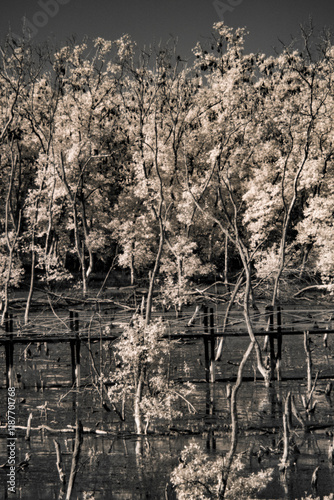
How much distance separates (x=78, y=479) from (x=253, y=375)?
12.1 meters

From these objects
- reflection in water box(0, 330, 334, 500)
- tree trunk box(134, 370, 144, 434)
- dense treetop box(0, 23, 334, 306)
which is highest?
dense treetop box(0, 23, 334, 306)

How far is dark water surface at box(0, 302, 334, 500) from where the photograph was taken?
48.9ft

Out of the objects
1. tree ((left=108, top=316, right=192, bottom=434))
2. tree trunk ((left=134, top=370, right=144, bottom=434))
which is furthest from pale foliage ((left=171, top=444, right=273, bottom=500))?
Result: tree trunk ((left=134, top=370, right=144, bottom=434))

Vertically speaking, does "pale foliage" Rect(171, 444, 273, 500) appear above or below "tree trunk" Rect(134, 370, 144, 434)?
below

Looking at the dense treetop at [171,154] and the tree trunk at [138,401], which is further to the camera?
the dense treetop at [171,154]

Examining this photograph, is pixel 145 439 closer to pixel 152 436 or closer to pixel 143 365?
pixel 152 436

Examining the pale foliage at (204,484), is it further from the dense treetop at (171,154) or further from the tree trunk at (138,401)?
the dense treetop at (171,154)

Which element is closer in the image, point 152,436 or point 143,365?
point 143,365

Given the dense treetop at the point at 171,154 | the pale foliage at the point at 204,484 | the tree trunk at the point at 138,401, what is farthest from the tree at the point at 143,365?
the dense treetop at the point at 171,154

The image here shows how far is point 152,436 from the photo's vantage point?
18.3 m

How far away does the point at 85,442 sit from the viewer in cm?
1803

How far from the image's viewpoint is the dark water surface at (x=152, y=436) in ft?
48.9

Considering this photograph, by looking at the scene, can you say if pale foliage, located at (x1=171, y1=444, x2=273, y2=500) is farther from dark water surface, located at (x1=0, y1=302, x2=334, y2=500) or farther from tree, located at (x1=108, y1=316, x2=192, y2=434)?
tree, located at (x1=108, y1=316, x2=192, y2=434)

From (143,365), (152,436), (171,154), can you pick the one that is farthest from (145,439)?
(171,154)
